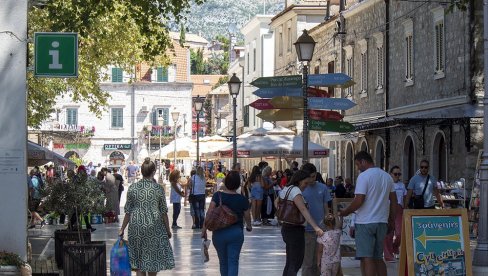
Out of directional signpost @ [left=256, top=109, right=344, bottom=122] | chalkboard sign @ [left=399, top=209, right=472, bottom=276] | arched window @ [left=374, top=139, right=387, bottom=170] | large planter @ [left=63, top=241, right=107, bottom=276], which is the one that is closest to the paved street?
large planter @ [left=63, top=241, right=107, bottom=276]

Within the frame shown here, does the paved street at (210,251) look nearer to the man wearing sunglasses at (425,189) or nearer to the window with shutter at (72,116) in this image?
the man wearing sunglasses at (425,189)

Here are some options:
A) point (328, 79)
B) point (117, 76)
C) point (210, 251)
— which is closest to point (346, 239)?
point (210, 251)

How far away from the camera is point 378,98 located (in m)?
41.0

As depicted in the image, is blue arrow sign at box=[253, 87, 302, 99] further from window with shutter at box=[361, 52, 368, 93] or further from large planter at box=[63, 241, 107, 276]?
window with shutter at box=[361, 52, 368, 93]

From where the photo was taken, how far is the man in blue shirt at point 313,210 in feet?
50.7

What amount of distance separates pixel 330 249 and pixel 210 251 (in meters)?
8.42

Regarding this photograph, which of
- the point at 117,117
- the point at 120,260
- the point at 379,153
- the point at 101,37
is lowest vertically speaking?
the point at 120,260

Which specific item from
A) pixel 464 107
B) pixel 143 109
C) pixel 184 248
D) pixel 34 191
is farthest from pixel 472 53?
pixel 143 109

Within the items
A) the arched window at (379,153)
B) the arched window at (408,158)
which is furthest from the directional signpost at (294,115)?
the arched window at (379,153)

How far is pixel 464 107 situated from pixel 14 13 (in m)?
17.0

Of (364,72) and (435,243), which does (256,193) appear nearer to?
(364,72)

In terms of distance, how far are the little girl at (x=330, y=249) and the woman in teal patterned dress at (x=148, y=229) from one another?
6.64ft

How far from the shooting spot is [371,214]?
567 inches

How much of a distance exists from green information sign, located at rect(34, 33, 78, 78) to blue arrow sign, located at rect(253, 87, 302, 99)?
26.3 ft
